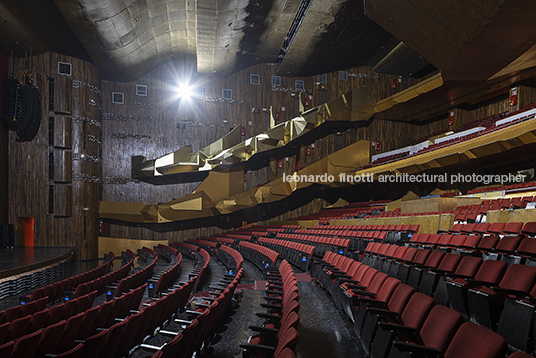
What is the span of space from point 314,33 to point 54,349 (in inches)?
212

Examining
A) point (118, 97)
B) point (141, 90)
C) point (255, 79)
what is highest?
point (255, 79)

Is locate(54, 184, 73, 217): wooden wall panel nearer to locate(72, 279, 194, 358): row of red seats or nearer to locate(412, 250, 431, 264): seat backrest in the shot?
locate(72, 279, 194, 358): row of red seats

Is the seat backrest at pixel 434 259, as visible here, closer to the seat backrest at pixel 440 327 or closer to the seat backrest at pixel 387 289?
the seat backrest at pixel 387 289

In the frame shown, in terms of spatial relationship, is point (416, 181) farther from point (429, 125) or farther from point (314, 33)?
point (314, 33)

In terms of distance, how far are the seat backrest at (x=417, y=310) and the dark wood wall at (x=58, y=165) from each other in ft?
17.2

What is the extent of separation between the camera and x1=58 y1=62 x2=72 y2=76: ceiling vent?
17.2 feet

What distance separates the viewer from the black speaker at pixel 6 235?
4736 millimetres

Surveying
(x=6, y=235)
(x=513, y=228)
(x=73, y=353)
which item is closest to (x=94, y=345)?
(x=73, y=353)

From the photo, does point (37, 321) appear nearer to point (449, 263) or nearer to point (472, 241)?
point (449, 263)

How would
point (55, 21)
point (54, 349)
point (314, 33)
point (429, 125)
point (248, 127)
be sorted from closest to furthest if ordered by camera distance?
point (54, 349), point (55, 21), point (314, 33), point (248, 127), point (429, 125)

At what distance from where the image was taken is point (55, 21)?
4750mm

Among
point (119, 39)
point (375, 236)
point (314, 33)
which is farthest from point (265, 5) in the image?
point (375, 236)

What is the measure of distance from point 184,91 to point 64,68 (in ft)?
6.18

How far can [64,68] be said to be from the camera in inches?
207
